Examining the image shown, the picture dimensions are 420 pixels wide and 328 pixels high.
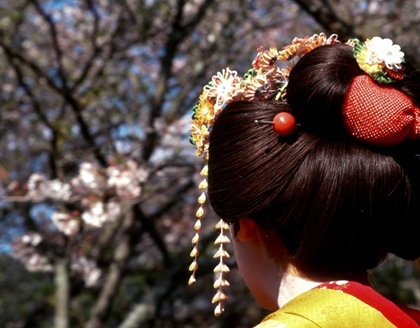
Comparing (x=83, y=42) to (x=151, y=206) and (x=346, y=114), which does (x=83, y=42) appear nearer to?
(x=151, y=206)

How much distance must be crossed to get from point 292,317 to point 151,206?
189 inches

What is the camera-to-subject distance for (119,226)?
5.15 meters

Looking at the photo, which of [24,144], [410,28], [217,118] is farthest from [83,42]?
[217,118]

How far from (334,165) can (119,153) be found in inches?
156

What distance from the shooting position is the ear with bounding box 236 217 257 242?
45.0 inches

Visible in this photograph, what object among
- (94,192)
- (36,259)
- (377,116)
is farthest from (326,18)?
(36,259)

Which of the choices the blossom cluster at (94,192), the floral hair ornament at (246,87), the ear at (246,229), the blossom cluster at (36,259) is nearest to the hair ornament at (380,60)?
the floral hair ornament at (246,87)

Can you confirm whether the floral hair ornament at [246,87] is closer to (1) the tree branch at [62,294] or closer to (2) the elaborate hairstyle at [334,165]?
(2) the elaborate hairstyle at [334,165]

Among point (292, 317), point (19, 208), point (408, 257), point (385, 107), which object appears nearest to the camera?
point (292, 317)

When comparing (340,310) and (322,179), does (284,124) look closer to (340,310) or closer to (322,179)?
(322,179)

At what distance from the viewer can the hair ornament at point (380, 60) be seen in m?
1.12

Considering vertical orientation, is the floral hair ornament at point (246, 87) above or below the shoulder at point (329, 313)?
above

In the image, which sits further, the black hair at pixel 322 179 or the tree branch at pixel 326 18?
the tree branch at pixel 326 18

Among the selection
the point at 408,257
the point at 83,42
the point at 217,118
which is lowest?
the point at 408,257
